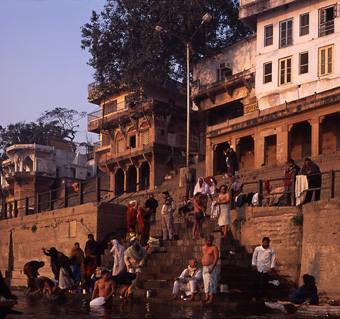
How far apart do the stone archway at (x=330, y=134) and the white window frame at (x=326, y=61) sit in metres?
2.38

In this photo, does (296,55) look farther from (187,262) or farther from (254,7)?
(187,262)

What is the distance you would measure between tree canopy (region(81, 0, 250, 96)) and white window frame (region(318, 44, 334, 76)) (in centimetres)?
1027

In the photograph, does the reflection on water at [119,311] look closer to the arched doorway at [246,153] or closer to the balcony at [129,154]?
the arched doorway at [246,153]

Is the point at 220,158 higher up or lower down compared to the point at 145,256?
higher up

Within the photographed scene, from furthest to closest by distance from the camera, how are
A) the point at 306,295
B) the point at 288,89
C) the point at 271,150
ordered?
the point at 271,150 → the point at 288,89 → the point at 306,295

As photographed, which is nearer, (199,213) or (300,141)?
(199,213)

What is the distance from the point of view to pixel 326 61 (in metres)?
30.3

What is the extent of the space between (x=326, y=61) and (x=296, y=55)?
198 centimetres

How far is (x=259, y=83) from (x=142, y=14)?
1115cm

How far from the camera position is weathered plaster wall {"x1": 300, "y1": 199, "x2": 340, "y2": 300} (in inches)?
525

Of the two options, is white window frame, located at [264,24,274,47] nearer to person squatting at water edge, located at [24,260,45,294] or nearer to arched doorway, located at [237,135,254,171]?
arched doorway, located at [237,135,254,171]

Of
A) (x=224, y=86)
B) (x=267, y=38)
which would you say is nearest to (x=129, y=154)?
(x=224, y=86)

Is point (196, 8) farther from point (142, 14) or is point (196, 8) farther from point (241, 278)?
point (241, 278)

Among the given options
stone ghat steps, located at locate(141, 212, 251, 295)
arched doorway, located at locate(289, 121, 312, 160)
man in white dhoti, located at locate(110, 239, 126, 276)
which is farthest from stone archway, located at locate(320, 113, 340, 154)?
man in white dhoti, located at locate(110, 239, 126, 276)
